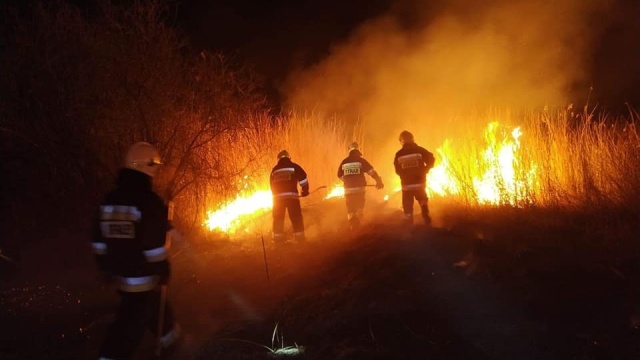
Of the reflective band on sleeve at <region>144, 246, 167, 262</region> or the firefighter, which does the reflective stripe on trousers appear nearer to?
the reflective band on sleeve at <region>144, 246, 167, 262</region>

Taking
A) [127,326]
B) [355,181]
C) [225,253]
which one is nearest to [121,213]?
[127,326]

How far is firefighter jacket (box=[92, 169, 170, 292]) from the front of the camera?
13.4 feet

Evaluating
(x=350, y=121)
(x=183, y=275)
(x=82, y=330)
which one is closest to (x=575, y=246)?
(x=183, y=275)

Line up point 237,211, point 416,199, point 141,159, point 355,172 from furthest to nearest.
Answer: point 237,211
point 355,172
point 416,199
point 141,159

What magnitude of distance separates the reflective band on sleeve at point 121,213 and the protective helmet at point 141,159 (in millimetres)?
391

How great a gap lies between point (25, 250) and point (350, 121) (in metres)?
12.5

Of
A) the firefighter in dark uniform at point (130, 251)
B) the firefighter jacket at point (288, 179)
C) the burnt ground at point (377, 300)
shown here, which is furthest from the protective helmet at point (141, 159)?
the firefighter jacket at point (288, 179)

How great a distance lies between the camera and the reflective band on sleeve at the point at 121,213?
13.4ft

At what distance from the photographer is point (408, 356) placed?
4.28 meters

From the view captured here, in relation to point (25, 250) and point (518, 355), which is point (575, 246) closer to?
point (518, 355)

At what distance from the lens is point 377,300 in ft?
19.0

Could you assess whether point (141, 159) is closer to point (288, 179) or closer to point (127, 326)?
point (127, 326)

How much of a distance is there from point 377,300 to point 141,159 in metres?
3.13

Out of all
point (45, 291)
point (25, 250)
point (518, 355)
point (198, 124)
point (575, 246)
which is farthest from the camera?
point (198, 124)
